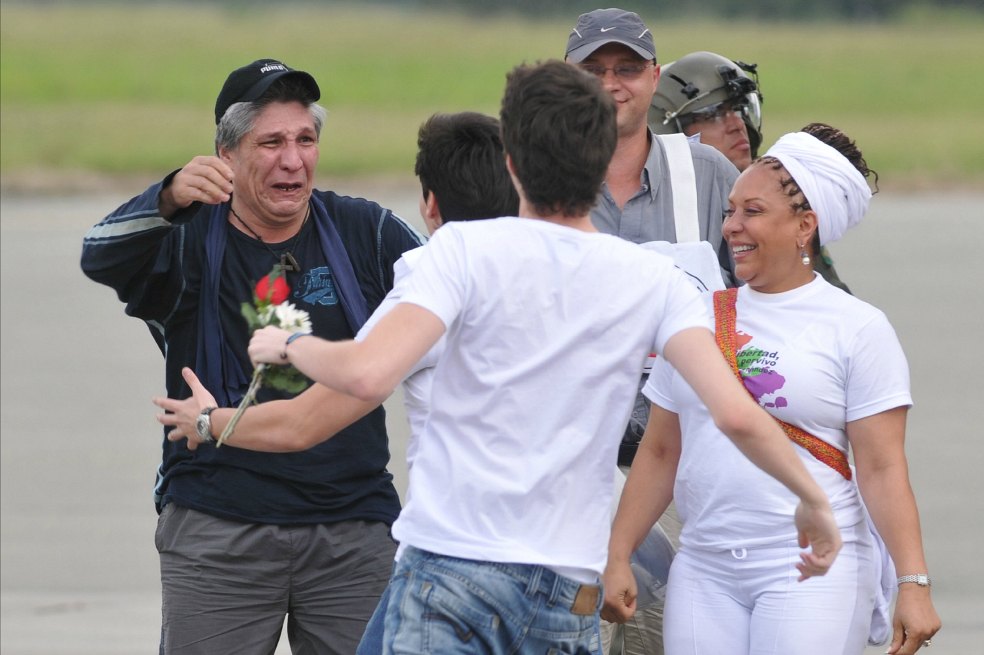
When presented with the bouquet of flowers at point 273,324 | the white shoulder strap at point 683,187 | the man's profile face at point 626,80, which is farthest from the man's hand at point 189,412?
the man's profile face at point 626,80

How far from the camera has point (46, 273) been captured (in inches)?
641

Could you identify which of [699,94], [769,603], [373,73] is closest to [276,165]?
[769,603]

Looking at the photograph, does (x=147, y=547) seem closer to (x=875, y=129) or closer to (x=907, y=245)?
(x=907, y=245)

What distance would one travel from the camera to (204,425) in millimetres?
3426

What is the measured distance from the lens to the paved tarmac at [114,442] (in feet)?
22.4

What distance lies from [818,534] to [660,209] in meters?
1.78

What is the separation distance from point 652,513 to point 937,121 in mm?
37773

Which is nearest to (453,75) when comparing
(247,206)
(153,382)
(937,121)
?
(937,121)

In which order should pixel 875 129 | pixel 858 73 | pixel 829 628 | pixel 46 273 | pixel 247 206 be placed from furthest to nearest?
pixel 858 73 → pixel 875 129 → pixel 46 273 → pixel 247 206 → pixel 829 628

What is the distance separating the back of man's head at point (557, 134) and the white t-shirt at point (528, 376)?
0.23 feet

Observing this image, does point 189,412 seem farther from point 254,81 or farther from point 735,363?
point 735,363

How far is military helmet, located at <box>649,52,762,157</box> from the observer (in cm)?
568

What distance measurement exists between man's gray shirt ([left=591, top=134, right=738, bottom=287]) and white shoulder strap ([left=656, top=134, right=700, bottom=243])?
0.02 metres

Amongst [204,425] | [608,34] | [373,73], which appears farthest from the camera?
[373,73]
